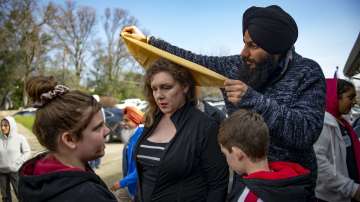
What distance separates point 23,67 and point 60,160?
3908 cm

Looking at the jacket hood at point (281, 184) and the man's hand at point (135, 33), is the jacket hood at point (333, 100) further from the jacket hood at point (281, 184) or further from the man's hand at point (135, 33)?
the man's hand at point (135, 33)

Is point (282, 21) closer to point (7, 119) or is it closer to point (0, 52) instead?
point (7, 119)

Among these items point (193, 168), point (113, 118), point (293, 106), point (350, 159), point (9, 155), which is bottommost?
point (113, 118)

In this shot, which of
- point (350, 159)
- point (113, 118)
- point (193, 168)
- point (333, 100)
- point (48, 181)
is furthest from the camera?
point (113, 118)

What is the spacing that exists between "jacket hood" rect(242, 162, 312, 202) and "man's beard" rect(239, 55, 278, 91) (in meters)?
0.44

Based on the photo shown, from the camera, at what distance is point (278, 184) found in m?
1.75

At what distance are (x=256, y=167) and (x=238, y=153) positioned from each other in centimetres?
11

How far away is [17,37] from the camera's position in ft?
124

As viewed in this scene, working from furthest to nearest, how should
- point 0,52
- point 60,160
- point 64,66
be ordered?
1. point 64,66
2. point 0,52
3. point 60,160

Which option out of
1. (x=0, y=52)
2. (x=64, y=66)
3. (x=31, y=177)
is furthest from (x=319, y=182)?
(x=64, y=66)

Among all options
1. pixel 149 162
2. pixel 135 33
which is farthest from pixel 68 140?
pixel 135 33

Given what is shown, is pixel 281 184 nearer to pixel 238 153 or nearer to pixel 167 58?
pixel 238 153

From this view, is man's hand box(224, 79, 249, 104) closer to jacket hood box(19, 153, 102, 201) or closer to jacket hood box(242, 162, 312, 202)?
jacket hood box(242, 162, 312, 202)

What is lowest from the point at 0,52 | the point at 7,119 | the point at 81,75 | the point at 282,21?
the point at 81,75
